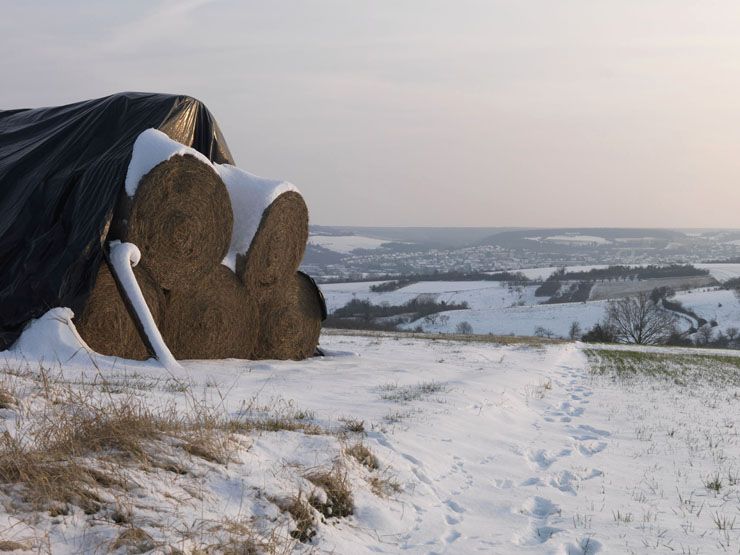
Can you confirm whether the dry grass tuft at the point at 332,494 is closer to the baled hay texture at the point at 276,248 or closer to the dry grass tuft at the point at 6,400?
the dry grass tuft at the point at 6,400

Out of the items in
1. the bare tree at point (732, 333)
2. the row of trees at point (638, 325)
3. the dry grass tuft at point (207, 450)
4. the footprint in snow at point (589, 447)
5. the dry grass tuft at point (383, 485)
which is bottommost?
the bare tree at point (732, 333)

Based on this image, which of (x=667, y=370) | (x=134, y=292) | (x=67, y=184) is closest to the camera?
(x=134, y=292)

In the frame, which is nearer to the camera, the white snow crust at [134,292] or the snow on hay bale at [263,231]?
the white snow crust at [134,292]

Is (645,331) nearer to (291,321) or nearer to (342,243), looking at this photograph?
(291,321)

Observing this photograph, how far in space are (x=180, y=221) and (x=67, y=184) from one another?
6.20 ft

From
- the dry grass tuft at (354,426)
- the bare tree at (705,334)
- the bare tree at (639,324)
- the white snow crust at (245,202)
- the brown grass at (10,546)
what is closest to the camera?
the brown grass at (10,546)

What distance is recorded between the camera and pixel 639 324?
A: 62844mm

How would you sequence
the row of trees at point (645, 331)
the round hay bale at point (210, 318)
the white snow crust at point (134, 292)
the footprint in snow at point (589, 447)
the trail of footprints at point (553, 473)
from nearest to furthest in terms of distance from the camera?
1. the trail of footprints at point (553, 473)
2. the footprint in snow at point (589, 447)
3. the white snow crust at point (134, 292)
4. the round hay bale at point (210, 318)
5. the row of trees at point (645, 331)

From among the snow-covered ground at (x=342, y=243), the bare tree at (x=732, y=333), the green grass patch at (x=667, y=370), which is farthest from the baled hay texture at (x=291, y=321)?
the snow-covered ground at (x=342, y=243)

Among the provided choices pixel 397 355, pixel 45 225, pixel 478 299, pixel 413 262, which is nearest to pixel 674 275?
pixel 478 299

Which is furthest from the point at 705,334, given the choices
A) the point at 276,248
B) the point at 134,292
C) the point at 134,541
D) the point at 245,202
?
→ the point at 134,541

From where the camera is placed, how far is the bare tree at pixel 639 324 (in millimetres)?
61938

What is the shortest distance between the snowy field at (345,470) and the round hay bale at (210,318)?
786mm

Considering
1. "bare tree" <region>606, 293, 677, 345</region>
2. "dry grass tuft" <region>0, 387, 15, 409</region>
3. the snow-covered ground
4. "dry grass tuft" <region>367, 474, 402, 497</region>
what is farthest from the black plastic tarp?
the snow-covered ground
